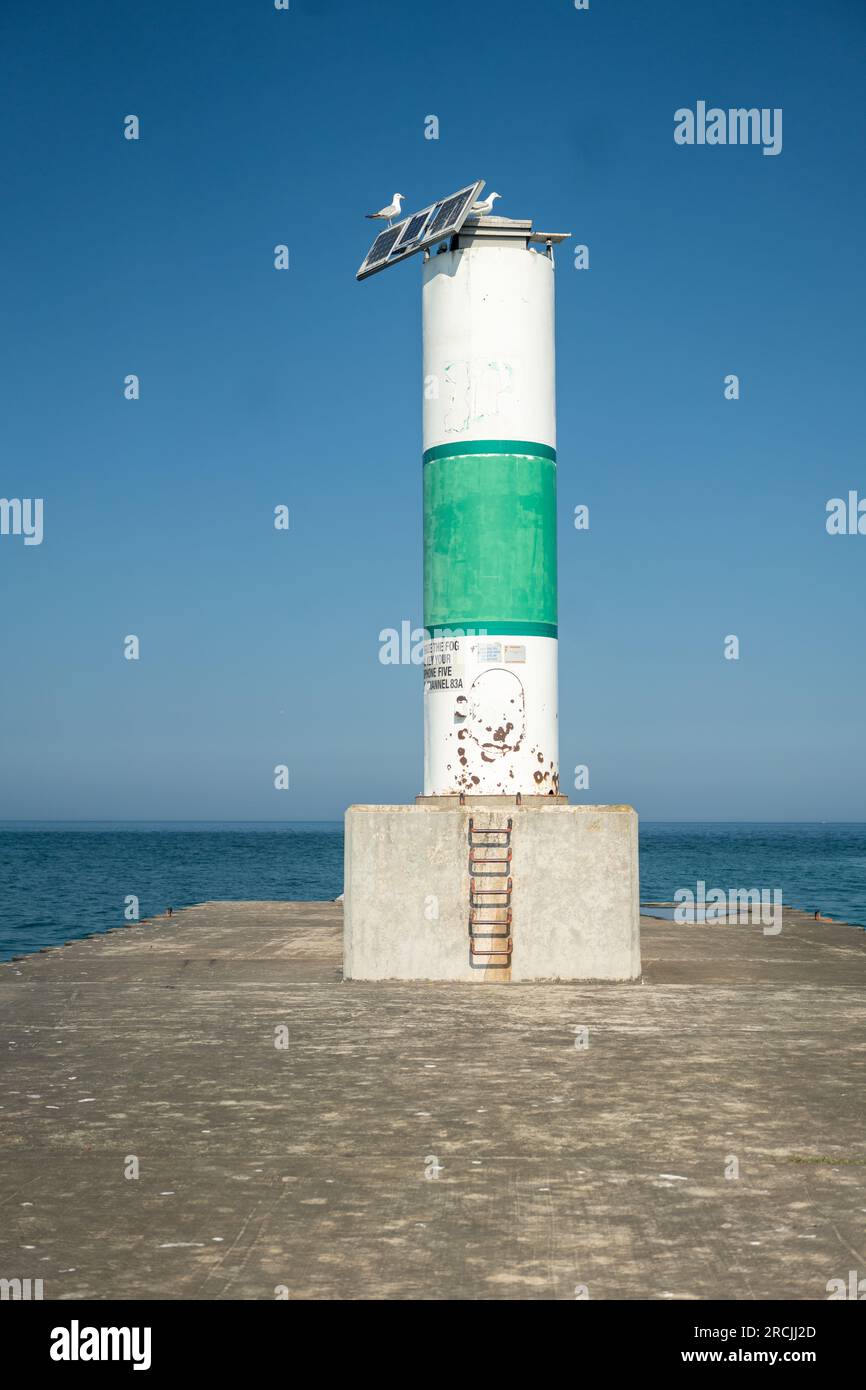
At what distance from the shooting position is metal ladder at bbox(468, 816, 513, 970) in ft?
56.6

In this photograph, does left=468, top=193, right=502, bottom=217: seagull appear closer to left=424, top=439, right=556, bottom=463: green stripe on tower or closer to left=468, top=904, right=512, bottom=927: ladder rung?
left=424, top=439, right=556, bottom=463: green stripe on tower

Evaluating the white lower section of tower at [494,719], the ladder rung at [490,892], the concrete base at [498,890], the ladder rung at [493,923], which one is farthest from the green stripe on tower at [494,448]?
the ladder rung at [493,923]

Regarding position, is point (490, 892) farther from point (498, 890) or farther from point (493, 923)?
point (493, 923)

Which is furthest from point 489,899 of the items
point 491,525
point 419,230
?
point 419,230

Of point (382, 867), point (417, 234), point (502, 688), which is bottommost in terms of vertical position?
point (382, 867)

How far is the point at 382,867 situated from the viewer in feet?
57.1

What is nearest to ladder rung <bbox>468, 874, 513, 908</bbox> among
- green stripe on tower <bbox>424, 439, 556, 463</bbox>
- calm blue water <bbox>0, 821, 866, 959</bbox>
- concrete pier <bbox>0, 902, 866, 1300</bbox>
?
concrete pier <bbox>0, 902, 866, 1300</bbox>

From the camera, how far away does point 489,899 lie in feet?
56.7

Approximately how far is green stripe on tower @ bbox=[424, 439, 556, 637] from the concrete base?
9.16 ft

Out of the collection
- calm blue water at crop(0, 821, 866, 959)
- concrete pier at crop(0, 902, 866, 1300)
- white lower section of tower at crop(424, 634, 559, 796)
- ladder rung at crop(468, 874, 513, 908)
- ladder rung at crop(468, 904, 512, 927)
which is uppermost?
white lower section of tower at crop(424, 634, 559, 796)

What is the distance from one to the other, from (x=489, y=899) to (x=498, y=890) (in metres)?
0.17

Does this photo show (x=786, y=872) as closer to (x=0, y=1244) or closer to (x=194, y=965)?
(x=194, y=965)
